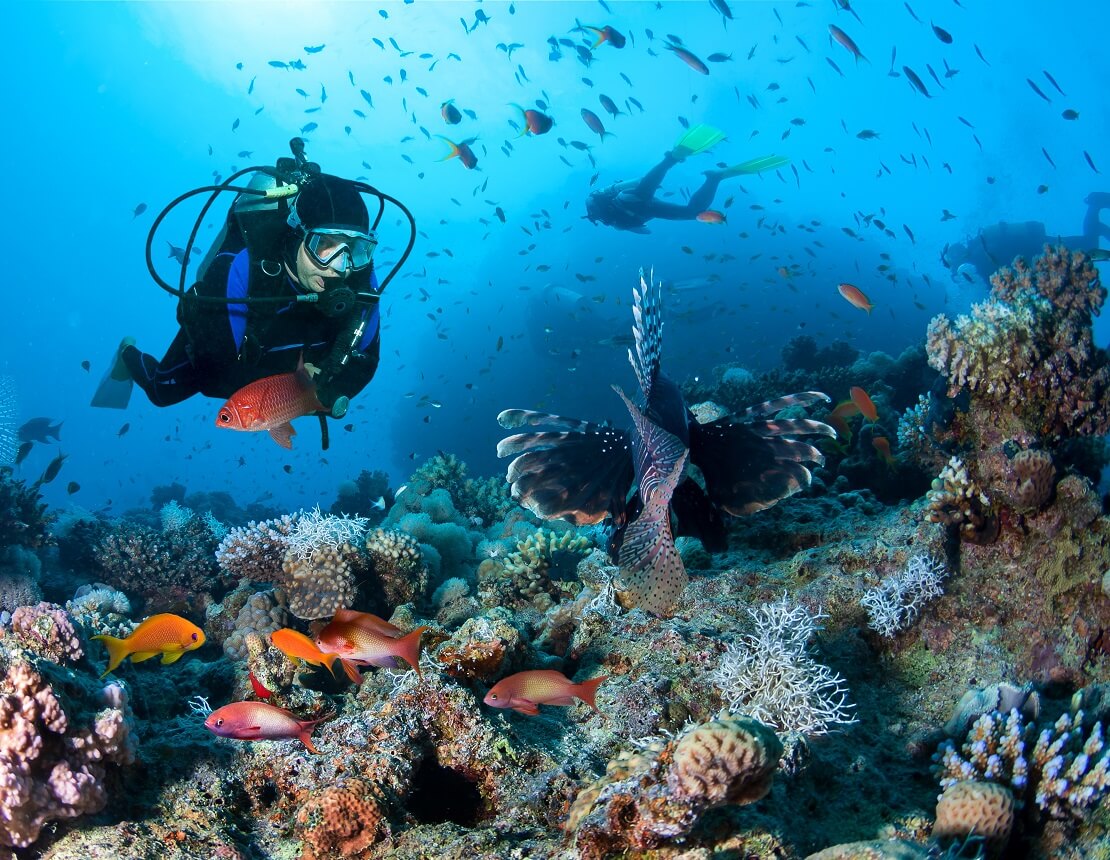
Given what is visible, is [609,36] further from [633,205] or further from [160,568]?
[160,568]

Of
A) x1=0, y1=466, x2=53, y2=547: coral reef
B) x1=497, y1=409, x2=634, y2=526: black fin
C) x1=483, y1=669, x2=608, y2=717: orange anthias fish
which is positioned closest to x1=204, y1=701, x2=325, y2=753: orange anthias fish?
x1=483, y1=669, x2=608, y2=717: orange anthias fish

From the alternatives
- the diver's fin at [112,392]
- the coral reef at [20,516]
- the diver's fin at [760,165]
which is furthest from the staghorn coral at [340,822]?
the diver's fin at [760,165]

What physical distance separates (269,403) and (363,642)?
5.29 feet

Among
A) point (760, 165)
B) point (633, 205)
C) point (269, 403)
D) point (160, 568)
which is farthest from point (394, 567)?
point (760, 165)

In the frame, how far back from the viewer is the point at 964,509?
3732mm

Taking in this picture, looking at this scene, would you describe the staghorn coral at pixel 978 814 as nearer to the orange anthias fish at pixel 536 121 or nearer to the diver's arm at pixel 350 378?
the diver's arm at pixel 350 378

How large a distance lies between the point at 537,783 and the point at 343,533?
3.32 m

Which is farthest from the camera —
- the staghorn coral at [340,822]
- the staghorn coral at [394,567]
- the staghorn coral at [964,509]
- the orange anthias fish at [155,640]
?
the staghorn coral at [394,567]

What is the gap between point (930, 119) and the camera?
2675 inches

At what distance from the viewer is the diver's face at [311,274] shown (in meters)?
4.27

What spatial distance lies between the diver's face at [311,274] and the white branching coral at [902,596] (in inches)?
172

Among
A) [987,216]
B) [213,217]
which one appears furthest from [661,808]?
[213,217]

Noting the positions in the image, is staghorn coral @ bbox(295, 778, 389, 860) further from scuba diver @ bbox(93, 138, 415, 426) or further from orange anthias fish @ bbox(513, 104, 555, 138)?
orange anthias fish @ bbox(513, 104, 555, 138)

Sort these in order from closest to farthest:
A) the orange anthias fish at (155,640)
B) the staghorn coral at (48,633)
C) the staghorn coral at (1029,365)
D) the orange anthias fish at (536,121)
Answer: the staghorn coral at (48,633) → the orange anthias fish at (155,640) → the staghorn coral at (1029,365) → the orange anthias fish at (536,121)
